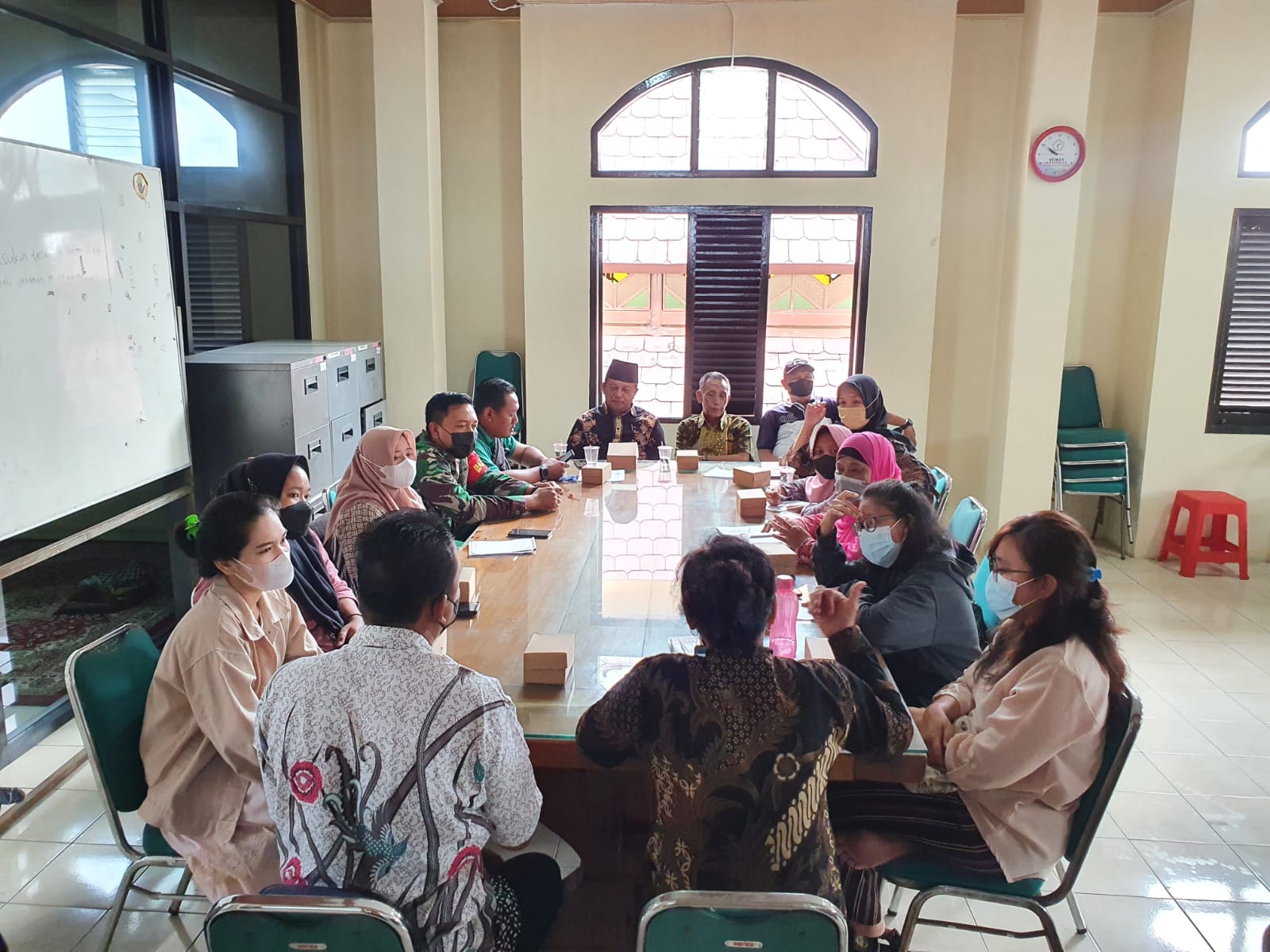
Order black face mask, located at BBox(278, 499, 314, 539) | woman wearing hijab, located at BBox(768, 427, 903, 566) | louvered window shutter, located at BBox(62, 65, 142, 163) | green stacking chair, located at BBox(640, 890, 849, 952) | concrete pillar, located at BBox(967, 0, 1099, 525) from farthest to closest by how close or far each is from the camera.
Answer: concrete pillar, located at BBox(967, 0, 1099, 525), louvered window shutter, located at BBox(62, 65, 142, 163), woman wearing hijab, located at BBox(768, 427, 903, 566), black face mask, located at BBox(278, 499, 314, 539), green stacking chair, located at BBox(640, 890, 849, 952)

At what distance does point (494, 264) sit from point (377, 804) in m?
5.17

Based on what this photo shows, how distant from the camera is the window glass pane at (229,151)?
4.79m

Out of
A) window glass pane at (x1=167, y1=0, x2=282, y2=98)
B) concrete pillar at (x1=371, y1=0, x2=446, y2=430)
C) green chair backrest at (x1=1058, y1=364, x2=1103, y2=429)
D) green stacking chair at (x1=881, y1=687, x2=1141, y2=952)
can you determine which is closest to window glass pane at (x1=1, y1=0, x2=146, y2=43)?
window glass pane at (x1=167, y1=0, x2=282, y2=98)

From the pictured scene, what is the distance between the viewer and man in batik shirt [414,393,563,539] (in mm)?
3775

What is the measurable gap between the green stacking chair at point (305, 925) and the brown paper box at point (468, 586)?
1227 millimetres

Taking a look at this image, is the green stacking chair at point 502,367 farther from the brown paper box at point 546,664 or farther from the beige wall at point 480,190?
the brown paper box at point 546,664

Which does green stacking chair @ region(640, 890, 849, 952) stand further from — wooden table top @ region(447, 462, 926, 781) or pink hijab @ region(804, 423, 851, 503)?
pink hijab @ region(804, 423, 851, 503)

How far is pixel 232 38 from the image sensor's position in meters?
5.25

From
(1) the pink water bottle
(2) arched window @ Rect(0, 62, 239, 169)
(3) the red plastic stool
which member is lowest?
(3) the red plastic stool

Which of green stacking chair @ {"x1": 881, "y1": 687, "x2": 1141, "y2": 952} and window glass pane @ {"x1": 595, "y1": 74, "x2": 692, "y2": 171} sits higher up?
window glass pane @ {"x1": 595, "y1": 74, "x2": 692, "y2": 171}

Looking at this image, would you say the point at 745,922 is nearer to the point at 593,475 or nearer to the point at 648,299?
the point at 593,475

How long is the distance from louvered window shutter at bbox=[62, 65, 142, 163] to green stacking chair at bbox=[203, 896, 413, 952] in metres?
3.49

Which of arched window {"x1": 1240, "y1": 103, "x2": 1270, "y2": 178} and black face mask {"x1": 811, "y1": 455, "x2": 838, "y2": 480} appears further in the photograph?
arched window {"x1": 1240, "y1": 103, "x2": 1270, "y2": 178}

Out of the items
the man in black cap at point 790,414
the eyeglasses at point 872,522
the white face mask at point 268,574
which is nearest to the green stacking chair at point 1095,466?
the man in black cap at point 790,414
